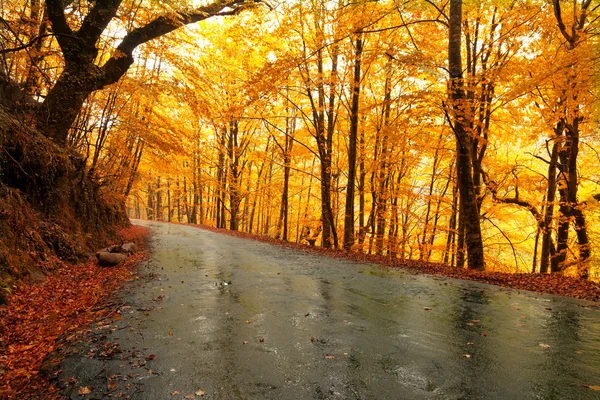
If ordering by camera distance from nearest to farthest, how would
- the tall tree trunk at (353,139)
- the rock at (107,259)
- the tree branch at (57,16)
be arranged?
the tree branch at (57,16)
the rock at (107,259)
the tall tree trunk at (353,139)

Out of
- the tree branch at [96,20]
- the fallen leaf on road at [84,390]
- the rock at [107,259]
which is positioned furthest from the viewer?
the tree branch at [96,20]

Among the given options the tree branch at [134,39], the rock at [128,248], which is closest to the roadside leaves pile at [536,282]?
the rock at [128,248]

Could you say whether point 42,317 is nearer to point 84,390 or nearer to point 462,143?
point 84,390

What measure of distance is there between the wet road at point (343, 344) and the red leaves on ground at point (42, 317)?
0.38 m

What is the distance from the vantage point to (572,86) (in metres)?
10.7

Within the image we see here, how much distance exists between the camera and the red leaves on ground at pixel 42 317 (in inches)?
136

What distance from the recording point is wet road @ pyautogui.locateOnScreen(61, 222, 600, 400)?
326 cm

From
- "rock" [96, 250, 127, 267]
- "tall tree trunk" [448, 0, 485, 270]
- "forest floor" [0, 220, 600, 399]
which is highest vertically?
"tall tree trunk" [448, 0, 485, 270]

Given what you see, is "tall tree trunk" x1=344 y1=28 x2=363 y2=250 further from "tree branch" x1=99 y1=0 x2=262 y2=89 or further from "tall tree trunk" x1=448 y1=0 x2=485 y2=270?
"tree branch" x1=99 y1=0 x2=262 y2=89

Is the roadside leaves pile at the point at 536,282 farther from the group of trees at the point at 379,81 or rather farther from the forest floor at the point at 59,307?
the group of trees at the point at 379,81

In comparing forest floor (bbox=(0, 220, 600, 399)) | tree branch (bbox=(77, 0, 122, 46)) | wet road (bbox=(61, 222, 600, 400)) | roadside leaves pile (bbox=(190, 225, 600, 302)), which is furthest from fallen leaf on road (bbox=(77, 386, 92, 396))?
tree branch (bbox=(77, 0, 122, 46))

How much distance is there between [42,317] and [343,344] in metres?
4.38

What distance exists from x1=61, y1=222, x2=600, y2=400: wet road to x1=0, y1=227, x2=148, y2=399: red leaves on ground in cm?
38

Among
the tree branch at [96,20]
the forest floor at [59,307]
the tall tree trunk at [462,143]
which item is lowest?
the forest floor at [59,307]
